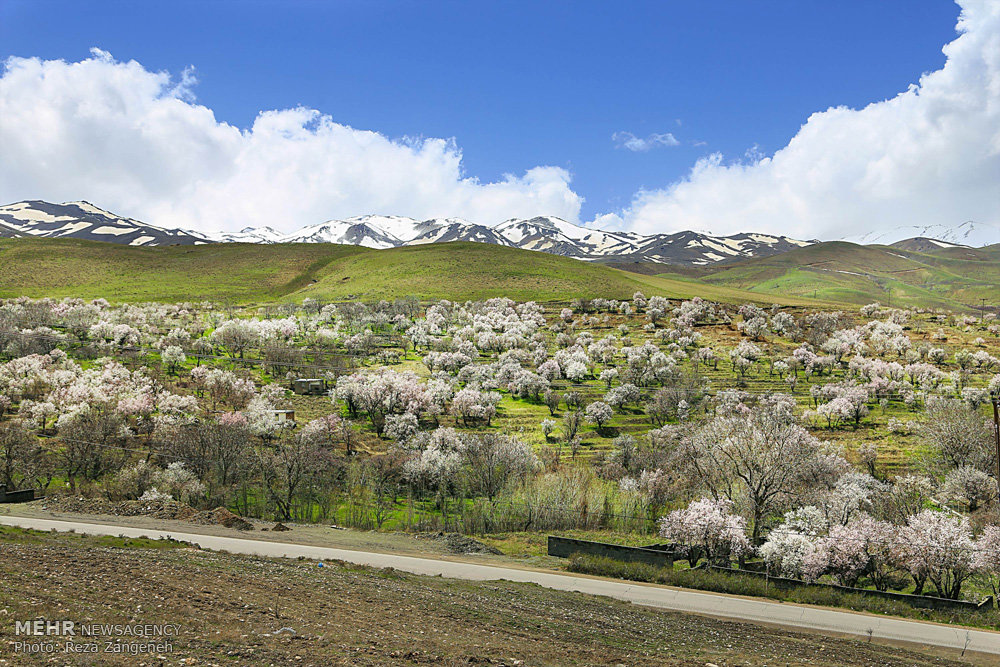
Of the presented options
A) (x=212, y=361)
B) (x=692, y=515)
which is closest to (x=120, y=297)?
(x=212, y=361)

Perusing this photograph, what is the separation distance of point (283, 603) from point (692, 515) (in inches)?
1165

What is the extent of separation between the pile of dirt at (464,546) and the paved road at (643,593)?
4.63 meters

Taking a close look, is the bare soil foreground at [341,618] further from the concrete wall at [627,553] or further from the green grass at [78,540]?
the concrete wall at [627,553]

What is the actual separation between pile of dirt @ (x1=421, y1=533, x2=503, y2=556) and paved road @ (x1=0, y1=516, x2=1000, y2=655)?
463 centimetres

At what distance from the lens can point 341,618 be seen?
55.9 feet

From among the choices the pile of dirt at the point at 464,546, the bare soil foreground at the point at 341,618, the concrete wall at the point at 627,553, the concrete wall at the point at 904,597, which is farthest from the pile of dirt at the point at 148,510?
the concrete wall at the point at 904,597

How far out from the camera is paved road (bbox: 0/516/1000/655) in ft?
87.0

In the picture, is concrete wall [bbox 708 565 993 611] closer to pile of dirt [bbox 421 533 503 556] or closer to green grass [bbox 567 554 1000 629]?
green grass [bbox 567 554 1000 629]

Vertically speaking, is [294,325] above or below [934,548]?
above

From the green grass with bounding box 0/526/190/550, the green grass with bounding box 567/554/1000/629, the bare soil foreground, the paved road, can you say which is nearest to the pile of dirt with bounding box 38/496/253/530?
the paved road

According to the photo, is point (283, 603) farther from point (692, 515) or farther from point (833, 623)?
→ point (692, 515)

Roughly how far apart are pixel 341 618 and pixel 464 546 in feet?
81.3

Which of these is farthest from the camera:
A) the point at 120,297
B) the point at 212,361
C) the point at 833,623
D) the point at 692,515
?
the point at 120,297

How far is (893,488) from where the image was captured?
51469mm
